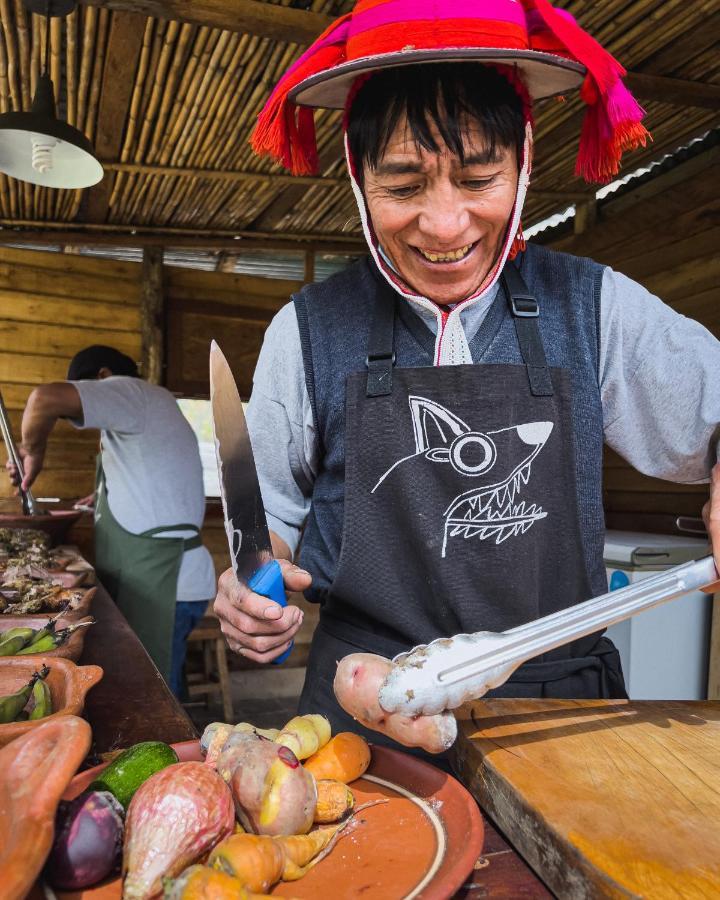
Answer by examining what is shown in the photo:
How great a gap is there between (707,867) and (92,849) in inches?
27.1

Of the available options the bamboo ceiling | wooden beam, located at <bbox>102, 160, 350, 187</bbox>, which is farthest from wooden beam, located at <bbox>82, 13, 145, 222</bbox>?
wooden beam, located at <bbox>102, 160, 350, 187</bbox>

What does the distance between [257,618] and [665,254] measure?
4.76 meters

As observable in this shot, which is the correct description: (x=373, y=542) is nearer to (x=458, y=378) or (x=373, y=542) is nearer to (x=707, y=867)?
(x=458, y=378)

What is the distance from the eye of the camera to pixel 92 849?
0.74 m

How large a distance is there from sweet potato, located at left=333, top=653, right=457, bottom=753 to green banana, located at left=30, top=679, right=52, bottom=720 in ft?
1.56

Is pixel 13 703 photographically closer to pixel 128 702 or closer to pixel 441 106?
pixel 128 702

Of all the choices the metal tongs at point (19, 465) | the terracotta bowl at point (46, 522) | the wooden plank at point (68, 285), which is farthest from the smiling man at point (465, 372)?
the wooden plank at point (68, 285)

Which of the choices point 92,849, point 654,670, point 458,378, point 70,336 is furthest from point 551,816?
point 70,336

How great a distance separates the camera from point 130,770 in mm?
857

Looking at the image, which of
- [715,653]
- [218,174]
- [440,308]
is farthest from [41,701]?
[218,174]

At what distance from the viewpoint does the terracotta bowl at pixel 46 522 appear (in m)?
3.67

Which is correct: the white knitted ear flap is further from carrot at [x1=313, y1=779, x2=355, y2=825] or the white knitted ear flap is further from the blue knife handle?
carrot at [x1=313, y1=779, x2=355, y2=825]

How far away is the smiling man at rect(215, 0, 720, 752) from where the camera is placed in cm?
138

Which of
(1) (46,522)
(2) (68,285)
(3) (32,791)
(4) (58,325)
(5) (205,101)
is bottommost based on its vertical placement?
(1) (46,522)
